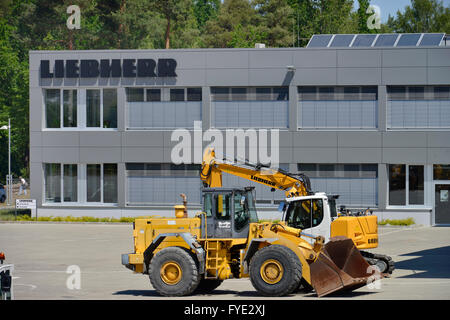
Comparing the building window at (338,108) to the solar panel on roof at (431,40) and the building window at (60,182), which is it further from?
the building window at (60,182)

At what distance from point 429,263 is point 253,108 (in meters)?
18.6

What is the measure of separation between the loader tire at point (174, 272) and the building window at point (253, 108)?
24.5 metres

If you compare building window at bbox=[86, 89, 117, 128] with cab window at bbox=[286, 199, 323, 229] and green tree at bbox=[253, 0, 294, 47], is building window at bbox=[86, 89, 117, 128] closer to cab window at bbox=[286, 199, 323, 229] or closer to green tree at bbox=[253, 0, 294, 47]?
cab window at bbox=[286, 199, 323, 229]

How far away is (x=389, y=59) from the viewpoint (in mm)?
42312

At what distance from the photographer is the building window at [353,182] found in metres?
42.8

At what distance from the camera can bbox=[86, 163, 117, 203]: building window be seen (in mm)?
45219

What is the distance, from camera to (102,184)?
4534 centimetres

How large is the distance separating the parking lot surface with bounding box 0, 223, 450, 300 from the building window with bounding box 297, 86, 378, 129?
20.0 ft

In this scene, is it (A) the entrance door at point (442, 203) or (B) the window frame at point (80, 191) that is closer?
(A) the entrance door at point (442, 203)

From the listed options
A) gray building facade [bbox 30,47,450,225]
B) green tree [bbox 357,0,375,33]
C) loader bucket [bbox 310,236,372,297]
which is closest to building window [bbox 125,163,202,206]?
gray building facade [bbox 30,47,450,225]

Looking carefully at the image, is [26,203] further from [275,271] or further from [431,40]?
[275,271]

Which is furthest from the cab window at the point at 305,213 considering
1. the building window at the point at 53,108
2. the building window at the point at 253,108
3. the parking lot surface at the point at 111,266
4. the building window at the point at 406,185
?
the building window at the point at 53,108

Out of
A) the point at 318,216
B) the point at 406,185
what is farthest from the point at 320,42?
the point at 318,216
